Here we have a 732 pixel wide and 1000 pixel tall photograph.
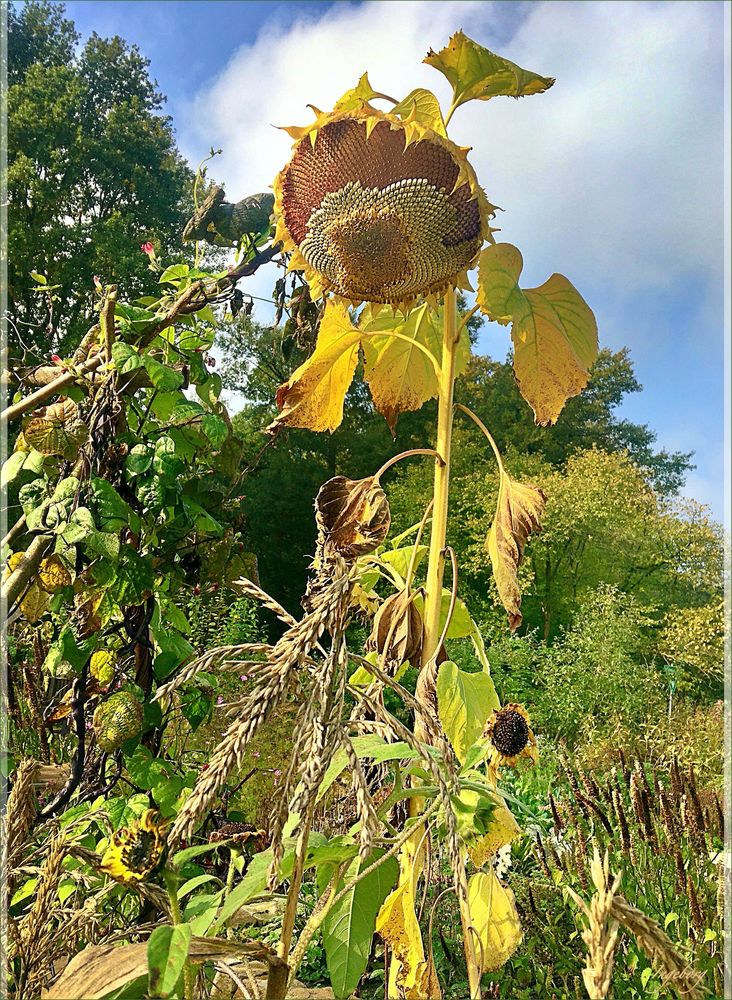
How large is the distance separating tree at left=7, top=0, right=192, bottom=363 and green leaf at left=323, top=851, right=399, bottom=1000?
8.15m

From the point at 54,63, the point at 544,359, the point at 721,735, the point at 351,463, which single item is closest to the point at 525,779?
the point at 721,735

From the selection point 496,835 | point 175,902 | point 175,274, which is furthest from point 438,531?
point 175,274

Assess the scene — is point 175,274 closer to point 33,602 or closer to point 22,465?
point 22,465

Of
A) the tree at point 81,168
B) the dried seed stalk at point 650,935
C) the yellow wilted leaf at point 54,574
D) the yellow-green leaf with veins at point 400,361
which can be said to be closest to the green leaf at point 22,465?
the yellow wilted leaf at point 54,574

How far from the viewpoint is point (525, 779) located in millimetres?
3186

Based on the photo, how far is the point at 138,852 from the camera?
438 mm

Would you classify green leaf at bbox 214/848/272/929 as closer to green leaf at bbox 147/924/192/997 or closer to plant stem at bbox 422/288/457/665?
green leaf at bbox 147/924/192/997

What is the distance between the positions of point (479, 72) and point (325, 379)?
301mm

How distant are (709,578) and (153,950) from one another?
8054mm

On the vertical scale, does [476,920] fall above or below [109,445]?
below

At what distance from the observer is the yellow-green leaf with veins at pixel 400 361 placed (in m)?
0.89

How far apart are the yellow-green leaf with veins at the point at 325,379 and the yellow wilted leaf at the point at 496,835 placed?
387 millimetres

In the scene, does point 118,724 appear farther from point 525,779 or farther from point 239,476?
point 525,779

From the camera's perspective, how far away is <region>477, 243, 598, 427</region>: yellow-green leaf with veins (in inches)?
27.9
